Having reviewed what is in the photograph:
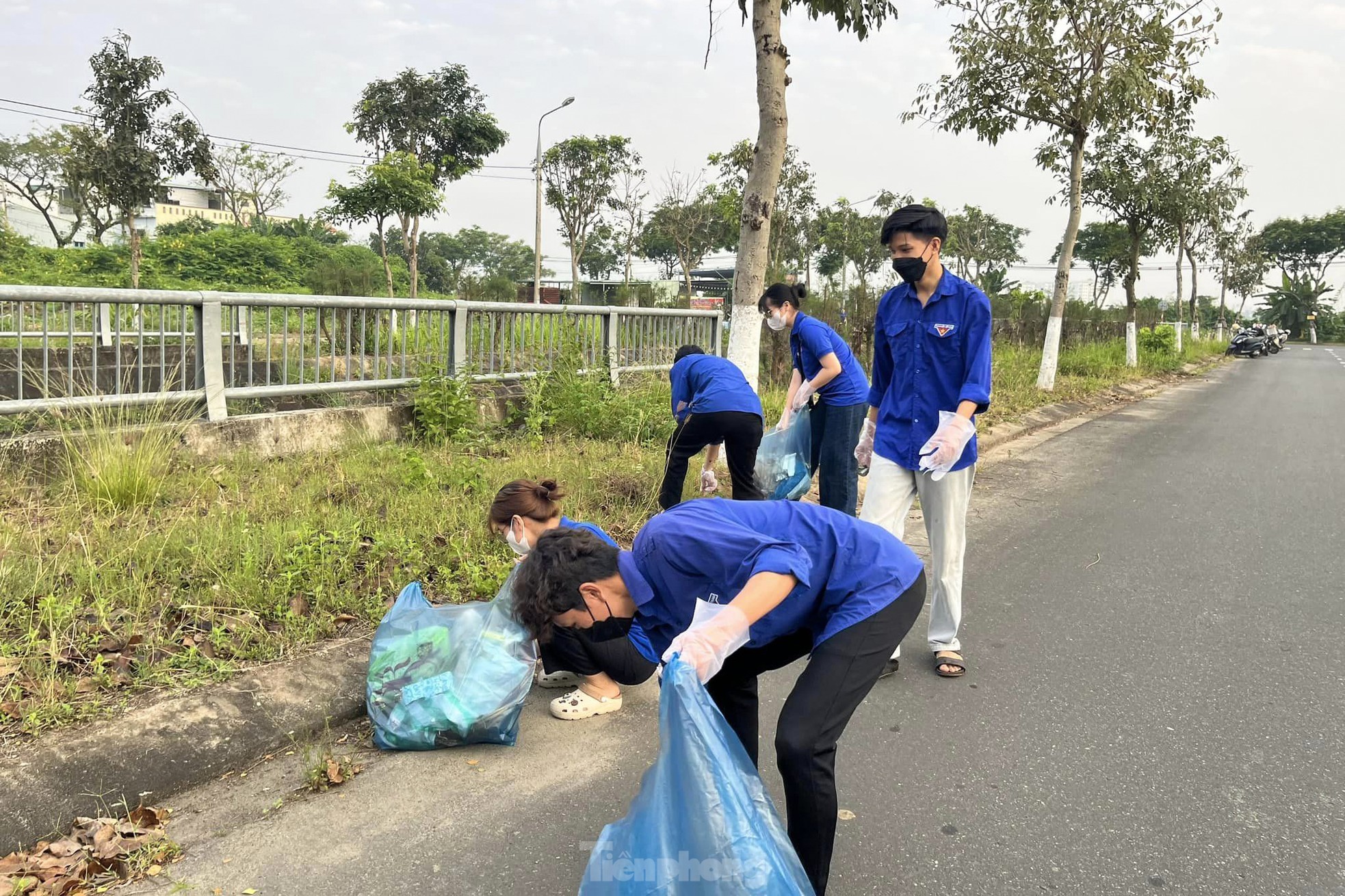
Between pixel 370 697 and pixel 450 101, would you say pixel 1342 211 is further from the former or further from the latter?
pixel 370 697

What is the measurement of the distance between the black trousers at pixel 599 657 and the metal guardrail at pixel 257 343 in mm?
3101

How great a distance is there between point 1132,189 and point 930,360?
18.3m


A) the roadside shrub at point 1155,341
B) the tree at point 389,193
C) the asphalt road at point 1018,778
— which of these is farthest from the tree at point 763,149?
the roadside shrub at point 1155,341

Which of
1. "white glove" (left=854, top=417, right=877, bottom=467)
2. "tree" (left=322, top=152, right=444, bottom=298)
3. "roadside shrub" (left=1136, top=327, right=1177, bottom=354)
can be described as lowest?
"white glove" (left=854, top=417, right=877, bottom=467)

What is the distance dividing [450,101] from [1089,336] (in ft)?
52.8

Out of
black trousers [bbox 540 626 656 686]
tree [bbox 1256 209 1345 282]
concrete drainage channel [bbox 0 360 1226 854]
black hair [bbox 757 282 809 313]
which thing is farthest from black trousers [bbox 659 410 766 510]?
tree [bbox 1256 209 1345 282]

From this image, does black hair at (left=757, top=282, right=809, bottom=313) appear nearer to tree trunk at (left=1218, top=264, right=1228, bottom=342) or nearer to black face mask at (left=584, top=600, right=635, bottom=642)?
black face mask at (left=584, top=600, right=635, bottom=642)

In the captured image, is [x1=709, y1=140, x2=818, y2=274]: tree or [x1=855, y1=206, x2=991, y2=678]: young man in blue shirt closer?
[x1=855, y1=206, x2=991, y2=678]: young man in blue shirt

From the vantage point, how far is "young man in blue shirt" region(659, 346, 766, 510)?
4.44 metres

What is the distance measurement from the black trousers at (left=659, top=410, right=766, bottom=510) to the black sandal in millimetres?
1194

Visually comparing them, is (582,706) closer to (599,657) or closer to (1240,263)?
(599,657)

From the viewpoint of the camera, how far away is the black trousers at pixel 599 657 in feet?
10.1

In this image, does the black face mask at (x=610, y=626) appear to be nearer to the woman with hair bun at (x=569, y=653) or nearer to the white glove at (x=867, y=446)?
the woman with hair bun at (x=569, y=653)

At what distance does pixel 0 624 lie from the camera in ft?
Result: 9.73
